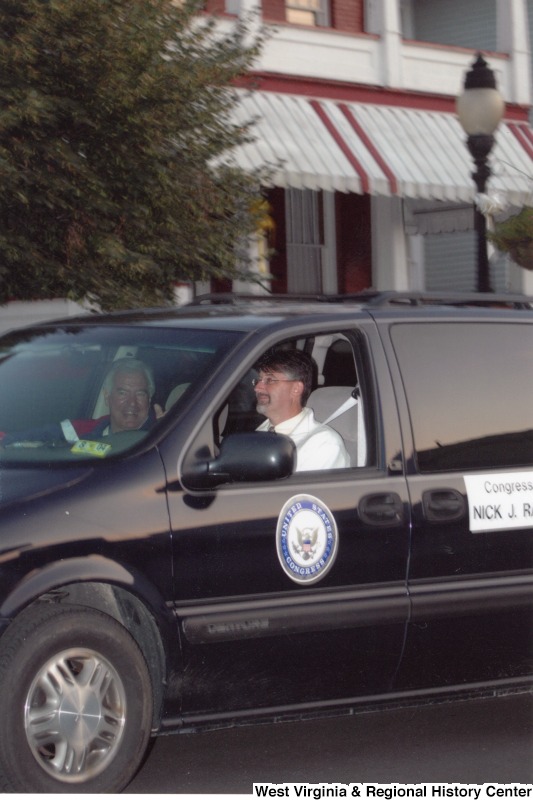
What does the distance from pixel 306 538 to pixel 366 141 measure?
658 inches

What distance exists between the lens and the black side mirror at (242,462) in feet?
19.6

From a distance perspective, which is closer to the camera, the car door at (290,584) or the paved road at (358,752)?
the car door at (290,584)

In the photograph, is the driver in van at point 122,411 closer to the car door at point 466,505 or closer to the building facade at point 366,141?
the car door at point 466,505

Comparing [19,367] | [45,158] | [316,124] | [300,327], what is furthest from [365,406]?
[316,124]

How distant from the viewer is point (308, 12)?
2525cm

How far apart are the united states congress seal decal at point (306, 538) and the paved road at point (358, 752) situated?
0.80 metres

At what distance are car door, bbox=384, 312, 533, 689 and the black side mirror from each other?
0.77 metres

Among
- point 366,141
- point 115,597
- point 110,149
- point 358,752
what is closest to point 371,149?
point 366,141

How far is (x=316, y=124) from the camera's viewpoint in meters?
21.9

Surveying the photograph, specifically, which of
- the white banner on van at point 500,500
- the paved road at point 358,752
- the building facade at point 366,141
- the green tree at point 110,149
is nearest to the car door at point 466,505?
the white banner on van at point 500,500

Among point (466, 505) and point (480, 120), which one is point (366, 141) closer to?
point (480, 120)

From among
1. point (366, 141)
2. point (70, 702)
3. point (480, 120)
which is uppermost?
point (366, 141)

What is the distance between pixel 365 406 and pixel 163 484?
1.06 m

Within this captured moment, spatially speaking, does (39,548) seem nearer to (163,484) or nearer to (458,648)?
(163,484)
